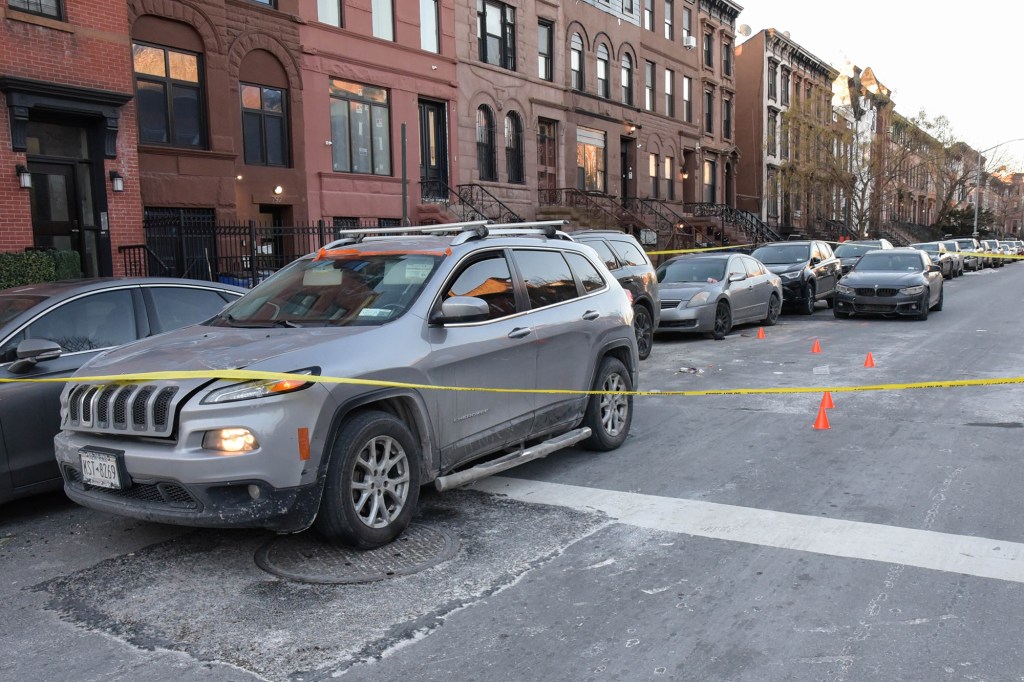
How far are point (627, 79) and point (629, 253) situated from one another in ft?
75.2

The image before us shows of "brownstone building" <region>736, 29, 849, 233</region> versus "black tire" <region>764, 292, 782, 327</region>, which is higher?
"brownstone building" <region>736, 29, 849, 233</region>

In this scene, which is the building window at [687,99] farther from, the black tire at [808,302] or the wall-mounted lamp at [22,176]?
the wall-mounted lamp at [22,176]

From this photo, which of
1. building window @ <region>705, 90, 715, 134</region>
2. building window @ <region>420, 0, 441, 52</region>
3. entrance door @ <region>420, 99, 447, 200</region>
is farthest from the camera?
building window @ <region>705, 90, 715, 134</region>

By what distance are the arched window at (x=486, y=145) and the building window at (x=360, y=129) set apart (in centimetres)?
401

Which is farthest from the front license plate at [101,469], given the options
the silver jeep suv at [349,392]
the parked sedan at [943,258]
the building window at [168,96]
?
the parked sedan at [943,258]

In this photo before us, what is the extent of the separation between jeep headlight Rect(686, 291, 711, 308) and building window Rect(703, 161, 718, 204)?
27.3 meters

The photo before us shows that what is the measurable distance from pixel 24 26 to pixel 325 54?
25.8ft

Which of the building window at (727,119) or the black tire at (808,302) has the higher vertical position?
the building window at (727,119)

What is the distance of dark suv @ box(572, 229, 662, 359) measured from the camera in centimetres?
1272

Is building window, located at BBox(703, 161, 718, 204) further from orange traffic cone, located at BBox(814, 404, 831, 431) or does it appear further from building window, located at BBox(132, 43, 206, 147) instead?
orange traffic cone, located at BBox(814, 404, 831, 431)

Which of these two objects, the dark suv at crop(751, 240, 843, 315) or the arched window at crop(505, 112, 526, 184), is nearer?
the dark suv at crop(751, 240, 843, 315)

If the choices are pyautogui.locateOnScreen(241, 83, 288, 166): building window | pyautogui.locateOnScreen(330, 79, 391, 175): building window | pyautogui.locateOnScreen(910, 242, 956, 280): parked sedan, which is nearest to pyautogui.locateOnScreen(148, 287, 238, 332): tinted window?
pyautogui.locateOnScreen(241, 83, 288, 166): building window

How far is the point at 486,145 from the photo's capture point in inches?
1020

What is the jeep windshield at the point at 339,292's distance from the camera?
5422 millimetres
